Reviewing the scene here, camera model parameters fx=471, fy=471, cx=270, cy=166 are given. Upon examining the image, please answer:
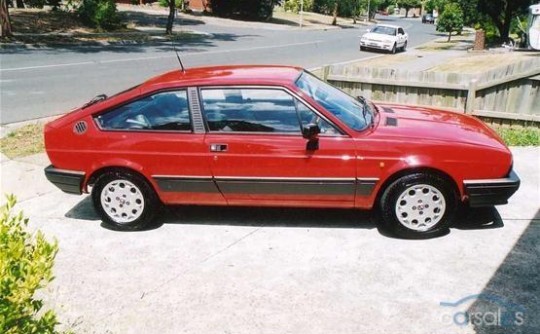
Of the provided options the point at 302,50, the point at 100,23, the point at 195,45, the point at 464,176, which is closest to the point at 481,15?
the point at 302,50

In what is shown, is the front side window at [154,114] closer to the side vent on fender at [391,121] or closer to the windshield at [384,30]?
the side vent on fender at [391,121]

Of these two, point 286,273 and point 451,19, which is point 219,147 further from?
point 451,19

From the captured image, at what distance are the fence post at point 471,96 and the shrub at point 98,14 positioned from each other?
22890 millimetres

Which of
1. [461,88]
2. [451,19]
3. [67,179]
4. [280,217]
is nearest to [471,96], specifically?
[461,88]

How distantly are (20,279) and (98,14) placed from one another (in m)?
26.6

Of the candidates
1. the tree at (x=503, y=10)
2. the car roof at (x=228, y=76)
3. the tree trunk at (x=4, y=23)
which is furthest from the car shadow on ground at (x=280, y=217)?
the tree at (x=503, y=10)

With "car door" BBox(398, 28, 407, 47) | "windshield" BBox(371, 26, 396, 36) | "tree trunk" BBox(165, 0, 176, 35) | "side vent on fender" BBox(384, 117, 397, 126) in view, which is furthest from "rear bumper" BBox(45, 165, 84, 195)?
"car door" BBox(398, 28, 407, 47)

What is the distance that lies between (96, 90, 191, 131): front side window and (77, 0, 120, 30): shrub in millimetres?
23687

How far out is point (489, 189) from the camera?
4.51 metres

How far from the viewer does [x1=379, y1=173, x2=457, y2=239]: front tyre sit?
4551 millimetres

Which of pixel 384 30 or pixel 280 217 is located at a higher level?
pixel 384 30

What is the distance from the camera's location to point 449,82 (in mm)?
8391

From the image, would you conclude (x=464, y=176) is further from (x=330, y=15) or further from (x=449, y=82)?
(x=330, y=15)

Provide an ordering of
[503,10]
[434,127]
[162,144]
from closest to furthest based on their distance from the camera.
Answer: [162,144] < [434,127] < [503,10]
